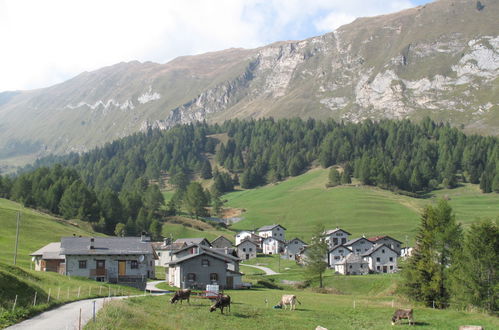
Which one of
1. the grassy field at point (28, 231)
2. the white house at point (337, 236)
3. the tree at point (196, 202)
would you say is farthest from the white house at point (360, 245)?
the tree at point (196, 202)

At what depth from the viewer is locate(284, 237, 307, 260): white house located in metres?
139

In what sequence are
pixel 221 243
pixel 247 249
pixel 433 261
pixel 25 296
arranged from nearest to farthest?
pixel 25 296
pixel 433 261
pixel 221 243
pixel 247 249

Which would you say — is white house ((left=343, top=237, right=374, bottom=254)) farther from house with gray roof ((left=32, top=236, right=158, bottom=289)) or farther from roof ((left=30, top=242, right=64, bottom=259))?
roof ((left=30, top=242, right=64, bottom=259))

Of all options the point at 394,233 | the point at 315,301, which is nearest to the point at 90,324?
the point at 315,301

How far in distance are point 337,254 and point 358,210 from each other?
41375 mm

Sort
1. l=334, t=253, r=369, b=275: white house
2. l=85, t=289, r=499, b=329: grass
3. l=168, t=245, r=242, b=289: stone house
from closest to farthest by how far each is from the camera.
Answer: l=85, t=289, r=499, b=329: grass
l=168, t=245, r=242, b=289: stone house
l=334, t=253, r=369, b=275: white house

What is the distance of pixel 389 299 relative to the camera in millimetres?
62469

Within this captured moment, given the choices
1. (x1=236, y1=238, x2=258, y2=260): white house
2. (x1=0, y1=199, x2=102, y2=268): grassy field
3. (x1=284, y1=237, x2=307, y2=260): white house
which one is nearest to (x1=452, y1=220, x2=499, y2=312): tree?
(x1=0, y1=199, x2=102, y2=268): grassy field

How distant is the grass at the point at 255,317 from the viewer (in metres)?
30.1

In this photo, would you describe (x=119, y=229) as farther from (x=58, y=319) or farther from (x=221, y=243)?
(x=58, y=319)

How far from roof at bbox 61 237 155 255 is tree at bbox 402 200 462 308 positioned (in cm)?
3546

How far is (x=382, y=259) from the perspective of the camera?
114m

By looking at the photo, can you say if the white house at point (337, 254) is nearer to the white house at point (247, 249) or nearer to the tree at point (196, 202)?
the white house at point (247, 249)

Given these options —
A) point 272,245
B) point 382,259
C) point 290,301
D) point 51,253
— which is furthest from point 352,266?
point 290,301
